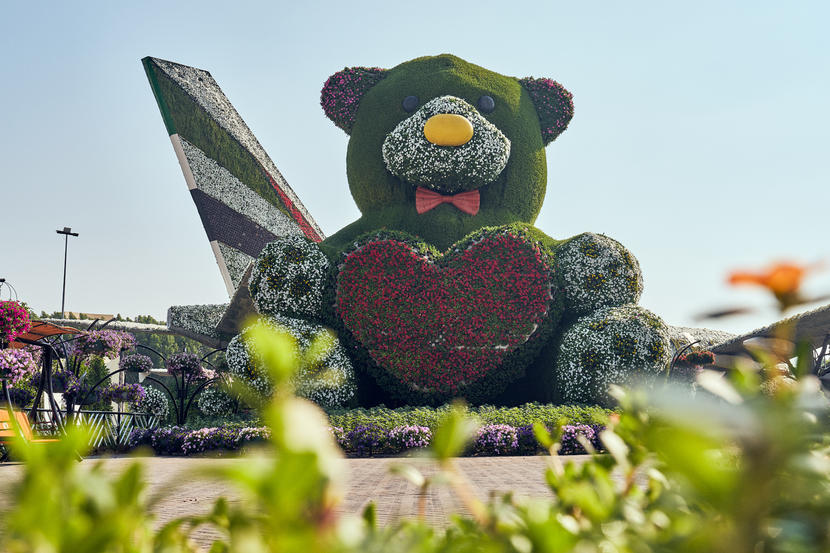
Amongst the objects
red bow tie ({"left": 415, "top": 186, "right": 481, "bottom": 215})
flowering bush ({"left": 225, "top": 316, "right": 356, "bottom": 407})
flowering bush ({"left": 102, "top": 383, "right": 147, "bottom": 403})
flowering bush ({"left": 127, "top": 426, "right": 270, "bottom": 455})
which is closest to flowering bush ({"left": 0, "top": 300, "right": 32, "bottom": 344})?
flowering bush ({"left": 127, "top": 426, "right": 270, "bottom": 455})

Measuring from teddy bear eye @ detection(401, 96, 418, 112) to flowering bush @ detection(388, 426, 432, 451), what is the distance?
5.74m

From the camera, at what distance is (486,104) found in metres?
11.1

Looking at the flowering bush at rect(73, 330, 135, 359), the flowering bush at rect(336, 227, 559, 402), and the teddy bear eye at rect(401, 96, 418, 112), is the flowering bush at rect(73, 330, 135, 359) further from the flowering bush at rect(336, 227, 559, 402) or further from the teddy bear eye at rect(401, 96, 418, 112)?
the teddy bear eye at rect(401, 96, 418, 112)

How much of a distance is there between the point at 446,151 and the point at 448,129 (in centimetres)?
43

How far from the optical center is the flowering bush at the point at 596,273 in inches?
404

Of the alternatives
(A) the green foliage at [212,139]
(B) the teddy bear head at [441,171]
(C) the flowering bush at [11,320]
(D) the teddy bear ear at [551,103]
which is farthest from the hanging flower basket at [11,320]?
(D) the teddy bear ear at [551,103]

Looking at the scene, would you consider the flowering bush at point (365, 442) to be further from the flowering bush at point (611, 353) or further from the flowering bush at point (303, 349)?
the flowering bush at point (611, 353)

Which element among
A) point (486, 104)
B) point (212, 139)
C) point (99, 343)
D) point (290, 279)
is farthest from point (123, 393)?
point (486, 104)

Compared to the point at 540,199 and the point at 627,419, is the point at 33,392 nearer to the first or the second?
the point at 540,199

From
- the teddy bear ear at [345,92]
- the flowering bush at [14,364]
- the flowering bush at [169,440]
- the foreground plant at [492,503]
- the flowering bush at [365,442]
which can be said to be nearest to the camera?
the foreground plant at [492,503]

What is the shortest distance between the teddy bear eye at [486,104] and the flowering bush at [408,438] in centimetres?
584

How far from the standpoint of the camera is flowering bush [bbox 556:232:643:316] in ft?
33.7

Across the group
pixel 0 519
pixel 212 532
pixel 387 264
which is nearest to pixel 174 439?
pixel 387 264

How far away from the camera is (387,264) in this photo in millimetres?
10000
